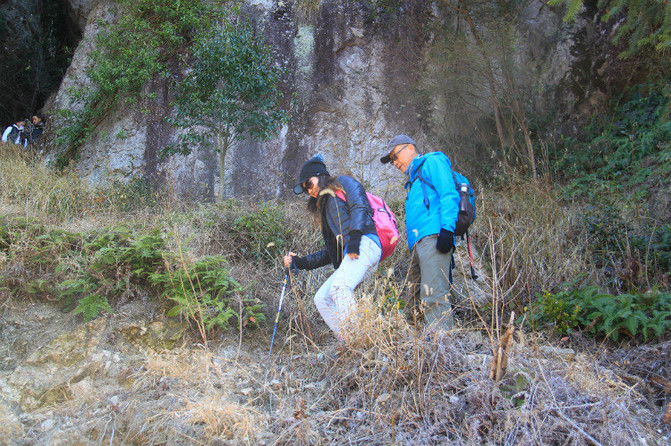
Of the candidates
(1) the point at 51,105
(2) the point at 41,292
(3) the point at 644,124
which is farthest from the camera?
(1) the point at 51,105

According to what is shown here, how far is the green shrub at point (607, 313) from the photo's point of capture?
4.05m

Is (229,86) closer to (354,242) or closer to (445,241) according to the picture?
(354,242)

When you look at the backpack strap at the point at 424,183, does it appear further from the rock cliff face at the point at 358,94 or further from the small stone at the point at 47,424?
the rock cliff face at the point at 358,94

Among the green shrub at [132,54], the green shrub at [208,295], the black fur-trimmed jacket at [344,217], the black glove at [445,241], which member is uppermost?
the green shrub at [132,54]

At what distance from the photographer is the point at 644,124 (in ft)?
28.5

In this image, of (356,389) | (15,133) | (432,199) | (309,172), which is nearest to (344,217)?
(309,172)

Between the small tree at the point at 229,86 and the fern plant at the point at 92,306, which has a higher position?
the small tree at the point at 229,86

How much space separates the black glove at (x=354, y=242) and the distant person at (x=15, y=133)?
31.7ft

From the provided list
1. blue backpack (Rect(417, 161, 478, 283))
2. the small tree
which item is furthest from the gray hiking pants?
the small tree

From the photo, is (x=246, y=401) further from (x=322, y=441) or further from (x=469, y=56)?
(x=469, y=56)

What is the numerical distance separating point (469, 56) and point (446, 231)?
728cm

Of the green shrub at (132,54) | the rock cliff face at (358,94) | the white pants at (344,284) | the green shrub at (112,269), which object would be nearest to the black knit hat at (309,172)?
the white pants at (344,284)

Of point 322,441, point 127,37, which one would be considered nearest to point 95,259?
point 322,441

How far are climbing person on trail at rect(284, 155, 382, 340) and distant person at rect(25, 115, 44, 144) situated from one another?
29.9 feet
